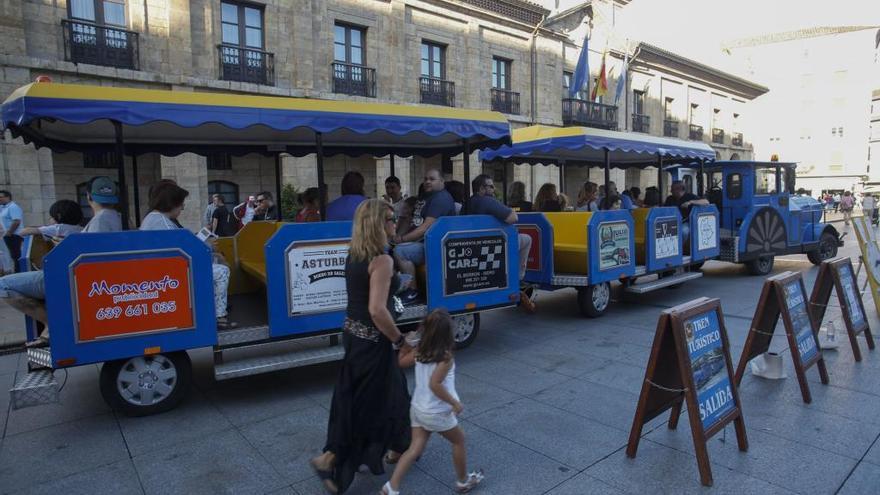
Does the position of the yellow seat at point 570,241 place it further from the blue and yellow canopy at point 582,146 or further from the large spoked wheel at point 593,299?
the blue and yellow canopy at point 582,146

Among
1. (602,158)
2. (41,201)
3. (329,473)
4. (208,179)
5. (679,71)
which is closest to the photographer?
(329,473)

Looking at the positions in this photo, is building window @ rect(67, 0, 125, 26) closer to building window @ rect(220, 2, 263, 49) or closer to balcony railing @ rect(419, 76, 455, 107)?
building window @ rect(220, 2, 263, 49)

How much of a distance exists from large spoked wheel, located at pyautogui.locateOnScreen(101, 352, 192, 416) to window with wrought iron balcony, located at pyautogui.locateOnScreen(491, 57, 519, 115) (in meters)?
18.3

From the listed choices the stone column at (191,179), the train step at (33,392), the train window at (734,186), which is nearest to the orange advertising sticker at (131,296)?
the train step at (33,392)

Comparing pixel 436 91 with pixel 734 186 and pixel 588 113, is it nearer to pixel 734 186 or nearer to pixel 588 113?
pixel 588 113

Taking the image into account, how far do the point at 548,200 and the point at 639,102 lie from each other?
22.9m

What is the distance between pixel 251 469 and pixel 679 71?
1305 inches

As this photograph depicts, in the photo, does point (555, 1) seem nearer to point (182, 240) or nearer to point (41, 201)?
point (41, 201)

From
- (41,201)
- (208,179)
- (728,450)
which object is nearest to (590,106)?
(208,179)

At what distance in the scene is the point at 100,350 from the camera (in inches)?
168

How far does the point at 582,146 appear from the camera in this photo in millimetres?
8062

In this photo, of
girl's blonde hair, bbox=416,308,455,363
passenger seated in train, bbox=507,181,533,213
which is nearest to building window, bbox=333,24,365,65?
passenger seated in train, bbox=507,181,533,213

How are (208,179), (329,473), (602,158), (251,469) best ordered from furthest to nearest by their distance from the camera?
1. (208,179)
2. (602,158)
3. (251,469)
4. (329,473)

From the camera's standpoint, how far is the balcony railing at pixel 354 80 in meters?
17.1
